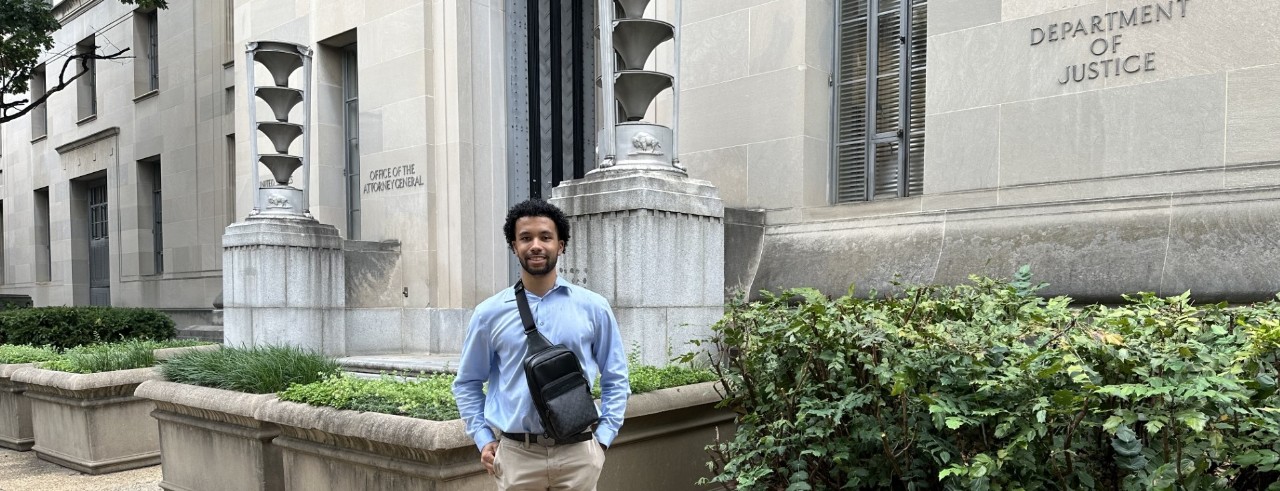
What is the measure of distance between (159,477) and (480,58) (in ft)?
22.3

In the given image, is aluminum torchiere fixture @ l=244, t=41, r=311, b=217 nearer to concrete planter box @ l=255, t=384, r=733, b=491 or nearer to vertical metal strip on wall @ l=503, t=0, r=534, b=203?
vertical metal strip on wall @ l=503, t=0, r=534, b=203

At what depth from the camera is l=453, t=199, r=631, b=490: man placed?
131 inches

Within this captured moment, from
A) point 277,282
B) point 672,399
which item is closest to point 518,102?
point 277,282

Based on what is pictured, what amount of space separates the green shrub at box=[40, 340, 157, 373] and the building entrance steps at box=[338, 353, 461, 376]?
6.51 feet

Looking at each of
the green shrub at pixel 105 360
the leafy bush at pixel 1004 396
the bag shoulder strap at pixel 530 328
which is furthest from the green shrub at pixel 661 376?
the green shrub at pixel 105 360

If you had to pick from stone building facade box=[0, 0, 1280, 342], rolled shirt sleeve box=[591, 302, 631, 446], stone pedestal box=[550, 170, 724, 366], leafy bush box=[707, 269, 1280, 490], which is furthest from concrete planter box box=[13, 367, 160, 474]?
leafy bush box=[707, 269, 1280, 490]

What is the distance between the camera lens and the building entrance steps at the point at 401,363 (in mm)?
9453

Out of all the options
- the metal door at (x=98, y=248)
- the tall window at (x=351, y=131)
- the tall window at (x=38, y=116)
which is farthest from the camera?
the tall window at (x=38, y=116)

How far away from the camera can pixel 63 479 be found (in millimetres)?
8461

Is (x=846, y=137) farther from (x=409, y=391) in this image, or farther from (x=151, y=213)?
Result: (x=151, y=213)

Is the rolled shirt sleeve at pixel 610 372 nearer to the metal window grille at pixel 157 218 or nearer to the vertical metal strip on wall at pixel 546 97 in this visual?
the vertical metal strip on wall at pixel 546 97

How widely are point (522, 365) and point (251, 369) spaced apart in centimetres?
388

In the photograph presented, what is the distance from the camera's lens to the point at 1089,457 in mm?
3600

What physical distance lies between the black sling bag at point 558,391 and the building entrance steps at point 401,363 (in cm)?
585
